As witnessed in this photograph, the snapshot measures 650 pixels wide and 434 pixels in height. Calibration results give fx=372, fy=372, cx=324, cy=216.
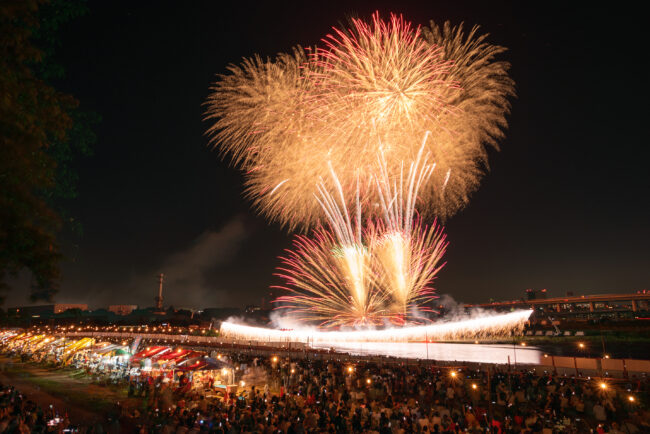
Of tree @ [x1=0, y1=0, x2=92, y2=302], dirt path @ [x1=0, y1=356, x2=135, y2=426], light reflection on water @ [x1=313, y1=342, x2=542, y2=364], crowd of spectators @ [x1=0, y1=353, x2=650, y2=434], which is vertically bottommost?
dirt path @ [x1=0, y1=356, x2=135, y2=426]

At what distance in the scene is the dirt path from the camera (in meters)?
16.3

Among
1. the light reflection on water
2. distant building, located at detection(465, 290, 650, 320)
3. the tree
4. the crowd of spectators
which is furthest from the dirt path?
distant building, located at detection(465, 290, 650, 320)

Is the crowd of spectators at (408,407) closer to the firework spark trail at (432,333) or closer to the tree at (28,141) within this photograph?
the tree at (28,141)

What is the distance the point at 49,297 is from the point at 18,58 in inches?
170

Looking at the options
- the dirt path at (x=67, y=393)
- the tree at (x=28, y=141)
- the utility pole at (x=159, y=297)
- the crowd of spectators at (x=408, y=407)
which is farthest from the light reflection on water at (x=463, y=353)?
the utility pole at (x=159, y=297)

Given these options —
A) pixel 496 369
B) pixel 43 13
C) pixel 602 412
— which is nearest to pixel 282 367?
pixel 496 369

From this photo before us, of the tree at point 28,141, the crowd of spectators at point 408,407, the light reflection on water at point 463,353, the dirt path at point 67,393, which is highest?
the tree at point 28,141

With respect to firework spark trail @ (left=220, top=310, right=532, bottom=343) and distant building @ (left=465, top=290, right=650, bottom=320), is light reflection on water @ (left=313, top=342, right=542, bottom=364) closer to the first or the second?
firework spark trail @ (left=220, top=310, right=532, bottom=343)

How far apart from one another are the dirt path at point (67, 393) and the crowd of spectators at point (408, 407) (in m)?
1.52

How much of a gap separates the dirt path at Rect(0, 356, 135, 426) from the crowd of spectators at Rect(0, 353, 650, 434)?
152 centimetres

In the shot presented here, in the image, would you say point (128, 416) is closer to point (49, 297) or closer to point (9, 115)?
point (49, 297)

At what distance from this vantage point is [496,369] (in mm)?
17766

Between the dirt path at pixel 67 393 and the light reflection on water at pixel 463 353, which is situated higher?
the light reflection on water at pixel 463 353

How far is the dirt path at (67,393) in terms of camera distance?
16.3m
